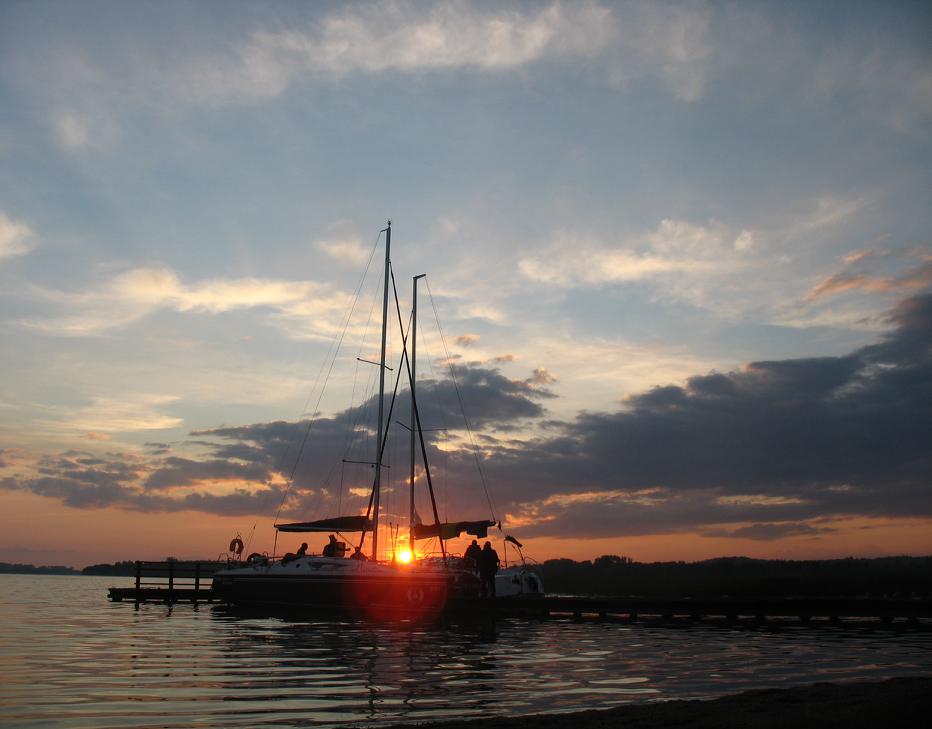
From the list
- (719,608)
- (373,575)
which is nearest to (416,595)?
(373,575)

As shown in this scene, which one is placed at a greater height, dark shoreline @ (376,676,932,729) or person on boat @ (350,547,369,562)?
person on boat @ (350,547,369,562)

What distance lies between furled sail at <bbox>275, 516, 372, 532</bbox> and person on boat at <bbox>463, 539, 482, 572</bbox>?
4.26 metres

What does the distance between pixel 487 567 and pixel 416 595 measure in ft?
10.5

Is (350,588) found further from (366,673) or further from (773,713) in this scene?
(773,713)

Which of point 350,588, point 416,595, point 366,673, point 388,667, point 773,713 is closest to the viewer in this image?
point 773,713

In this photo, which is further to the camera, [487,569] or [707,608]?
[487,569]

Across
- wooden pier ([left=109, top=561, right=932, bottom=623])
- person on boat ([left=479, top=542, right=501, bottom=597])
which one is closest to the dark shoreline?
wooden pier ([left=109, top=561, right=932, bottom=623])

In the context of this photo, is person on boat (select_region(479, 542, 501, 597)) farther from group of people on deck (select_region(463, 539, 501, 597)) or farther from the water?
the water

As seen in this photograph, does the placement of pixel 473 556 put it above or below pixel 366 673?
above

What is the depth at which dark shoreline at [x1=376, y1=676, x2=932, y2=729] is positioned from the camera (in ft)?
26.5

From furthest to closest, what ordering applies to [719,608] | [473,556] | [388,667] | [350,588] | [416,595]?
[473,556]
[350,588]
[416,595]
[719,608]
[388,667]

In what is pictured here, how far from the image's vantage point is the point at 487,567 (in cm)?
3250

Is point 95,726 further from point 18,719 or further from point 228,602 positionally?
point 228,602

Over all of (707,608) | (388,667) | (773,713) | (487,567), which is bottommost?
(707,608)
